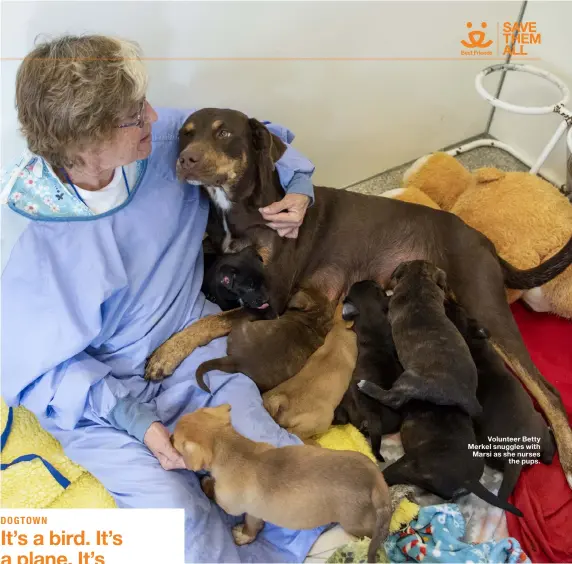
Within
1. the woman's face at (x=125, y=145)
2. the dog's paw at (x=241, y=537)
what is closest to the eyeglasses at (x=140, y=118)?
the woman's face at (x=125, y=145)

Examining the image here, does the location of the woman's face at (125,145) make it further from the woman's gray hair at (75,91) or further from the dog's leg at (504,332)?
the dog's leg at (504,332)

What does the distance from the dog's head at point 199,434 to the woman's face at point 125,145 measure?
1.01 metres

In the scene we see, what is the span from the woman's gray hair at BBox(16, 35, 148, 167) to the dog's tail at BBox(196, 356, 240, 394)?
39.0 inches

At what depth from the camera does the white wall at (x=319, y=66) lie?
2699mm

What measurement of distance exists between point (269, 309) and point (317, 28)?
1561 mm

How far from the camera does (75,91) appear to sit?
210 cm

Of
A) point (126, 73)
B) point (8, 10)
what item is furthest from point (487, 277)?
point (8, 10)

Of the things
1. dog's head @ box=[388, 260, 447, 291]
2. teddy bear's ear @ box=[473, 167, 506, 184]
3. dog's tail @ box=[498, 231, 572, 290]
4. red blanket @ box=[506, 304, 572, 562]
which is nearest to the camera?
red blanket @ box=[506, 304, 572, 562]

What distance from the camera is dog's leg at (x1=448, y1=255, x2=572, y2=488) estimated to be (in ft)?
9.16

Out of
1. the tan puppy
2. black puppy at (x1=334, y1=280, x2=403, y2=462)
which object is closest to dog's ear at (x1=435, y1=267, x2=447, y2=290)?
black puppy at (x1=334, y1=280, x2=403, y2=462)

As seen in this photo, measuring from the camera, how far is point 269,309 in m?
2.93

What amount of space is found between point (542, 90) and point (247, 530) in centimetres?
336

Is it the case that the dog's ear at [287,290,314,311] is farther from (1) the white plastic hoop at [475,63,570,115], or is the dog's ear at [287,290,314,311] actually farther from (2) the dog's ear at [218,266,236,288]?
(1) the white plastic hoop at [475,63,570,115]

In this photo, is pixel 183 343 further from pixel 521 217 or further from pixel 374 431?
pixel 521 217
